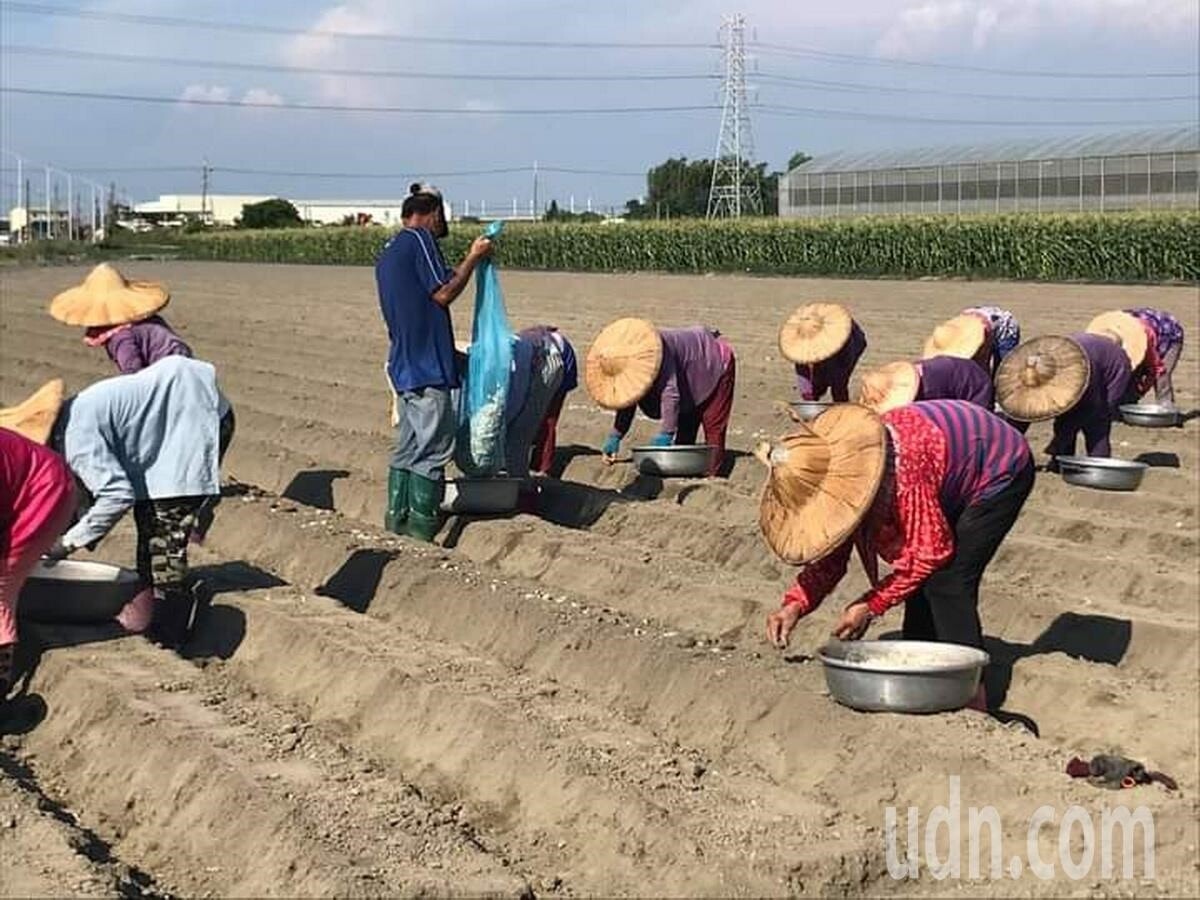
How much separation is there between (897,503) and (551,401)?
15.4 feet

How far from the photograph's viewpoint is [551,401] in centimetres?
936

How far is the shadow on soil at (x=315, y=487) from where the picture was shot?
9.86m

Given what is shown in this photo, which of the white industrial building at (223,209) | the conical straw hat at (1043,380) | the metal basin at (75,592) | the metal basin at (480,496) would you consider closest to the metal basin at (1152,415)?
the conical straw hat at (1043,380)

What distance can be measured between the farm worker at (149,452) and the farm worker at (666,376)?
10.7ft

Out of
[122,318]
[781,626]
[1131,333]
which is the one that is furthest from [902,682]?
[1131,333]

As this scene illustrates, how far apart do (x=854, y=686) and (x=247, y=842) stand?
5.95ft

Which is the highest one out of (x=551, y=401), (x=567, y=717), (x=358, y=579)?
(x=551, y=401)

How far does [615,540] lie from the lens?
28.3ft

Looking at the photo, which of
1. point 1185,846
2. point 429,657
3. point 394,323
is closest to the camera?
point 1185,846

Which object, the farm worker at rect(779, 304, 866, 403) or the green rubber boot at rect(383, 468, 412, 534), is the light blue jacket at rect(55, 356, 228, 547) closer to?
the green rubber boot at rect(383, 468, 412, 534)

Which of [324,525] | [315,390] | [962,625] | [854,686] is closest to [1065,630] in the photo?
[962,625]

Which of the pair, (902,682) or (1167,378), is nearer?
(902,682)

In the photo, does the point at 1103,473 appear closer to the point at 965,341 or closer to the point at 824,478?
the point at 965,341

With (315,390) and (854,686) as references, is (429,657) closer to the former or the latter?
(854,686)
